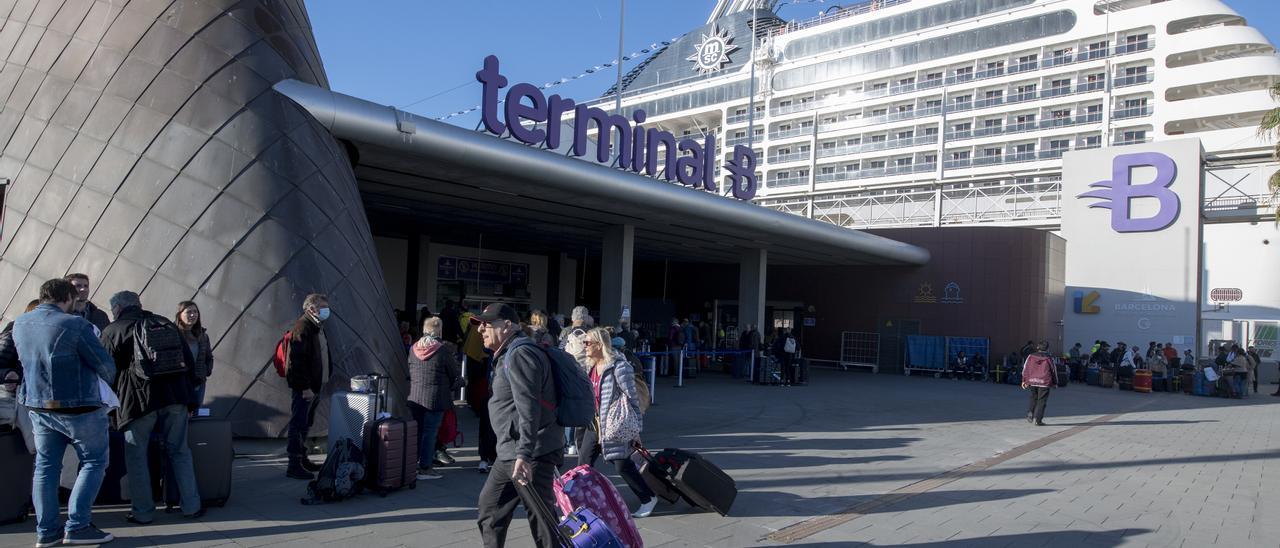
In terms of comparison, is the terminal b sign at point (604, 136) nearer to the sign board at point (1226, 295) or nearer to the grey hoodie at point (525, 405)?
the grey hoodie at point (525, 405)

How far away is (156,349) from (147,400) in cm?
34

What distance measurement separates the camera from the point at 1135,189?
27781mm

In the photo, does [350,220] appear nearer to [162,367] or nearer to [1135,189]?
[162,367]

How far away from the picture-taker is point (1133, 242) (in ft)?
91.3

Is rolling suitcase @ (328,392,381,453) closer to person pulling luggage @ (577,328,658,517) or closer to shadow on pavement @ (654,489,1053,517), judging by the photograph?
person pulling luggage @ (577,328,658,517)

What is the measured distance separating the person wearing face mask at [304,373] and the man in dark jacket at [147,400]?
133cm

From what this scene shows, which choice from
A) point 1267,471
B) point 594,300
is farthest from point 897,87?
point 1267,471

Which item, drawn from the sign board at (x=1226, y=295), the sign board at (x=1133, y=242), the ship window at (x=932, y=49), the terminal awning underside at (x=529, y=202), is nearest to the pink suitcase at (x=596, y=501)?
the terminal awning underside at (x=529, y=202)

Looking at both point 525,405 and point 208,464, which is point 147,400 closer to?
point 208,464

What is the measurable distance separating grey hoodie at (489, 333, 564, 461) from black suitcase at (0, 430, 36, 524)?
3.42 metres

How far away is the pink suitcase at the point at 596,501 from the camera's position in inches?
172

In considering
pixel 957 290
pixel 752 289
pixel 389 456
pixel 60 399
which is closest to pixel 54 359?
pixel 60 399

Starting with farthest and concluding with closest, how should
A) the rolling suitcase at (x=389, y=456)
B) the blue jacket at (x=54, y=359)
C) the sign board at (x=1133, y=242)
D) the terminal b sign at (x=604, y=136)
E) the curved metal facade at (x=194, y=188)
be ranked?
the sign board at (x=1133, y=242), the terminal b sign at (x=604, y=136), the curved metal facade at (x=194, y=188), the rolling suitcase at (x=389, y=456), the blue jacket at (x=54, y=359)

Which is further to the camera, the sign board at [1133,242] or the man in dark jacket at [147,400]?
the sign board at [1133,242]
